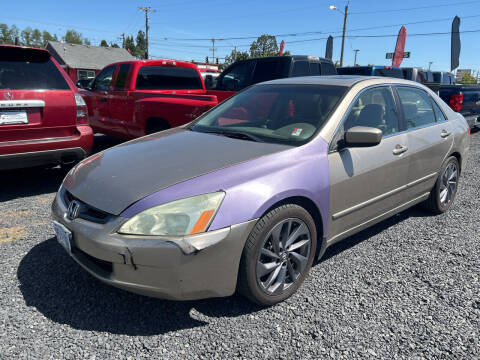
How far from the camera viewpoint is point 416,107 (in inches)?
152

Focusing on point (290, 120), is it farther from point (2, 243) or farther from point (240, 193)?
point (2, 243)

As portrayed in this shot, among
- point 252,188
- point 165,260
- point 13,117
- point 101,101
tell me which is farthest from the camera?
point 101,101

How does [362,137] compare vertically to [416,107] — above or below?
below

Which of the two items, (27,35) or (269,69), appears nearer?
(269,69)

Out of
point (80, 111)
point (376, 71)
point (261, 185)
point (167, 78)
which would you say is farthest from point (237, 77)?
point (376, 71)

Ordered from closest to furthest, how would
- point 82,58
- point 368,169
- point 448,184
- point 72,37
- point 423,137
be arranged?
point 368,169, point 423,137, point 448,184, point 82,58, point 72,37

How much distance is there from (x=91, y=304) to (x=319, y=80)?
268 centimetres

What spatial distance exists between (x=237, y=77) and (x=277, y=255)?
Answer: 19.5 feet

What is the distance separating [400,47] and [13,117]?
106ft

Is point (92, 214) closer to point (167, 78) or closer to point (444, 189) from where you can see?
point (444, 189)

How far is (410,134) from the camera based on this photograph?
3.57 metres

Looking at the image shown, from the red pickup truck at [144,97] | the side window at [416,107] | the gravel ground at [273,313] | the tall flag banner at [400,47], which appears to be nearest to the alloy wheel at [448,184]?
the side window at [416,107]

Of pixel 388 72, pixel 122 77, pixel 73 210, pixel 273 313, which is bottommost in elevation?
pixel 273 313

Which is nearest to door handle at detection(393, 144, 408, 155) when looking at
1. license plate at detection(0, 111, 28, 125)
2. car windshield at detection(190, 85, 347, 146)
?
car windshield at detection(190, 85, 347, 146)
